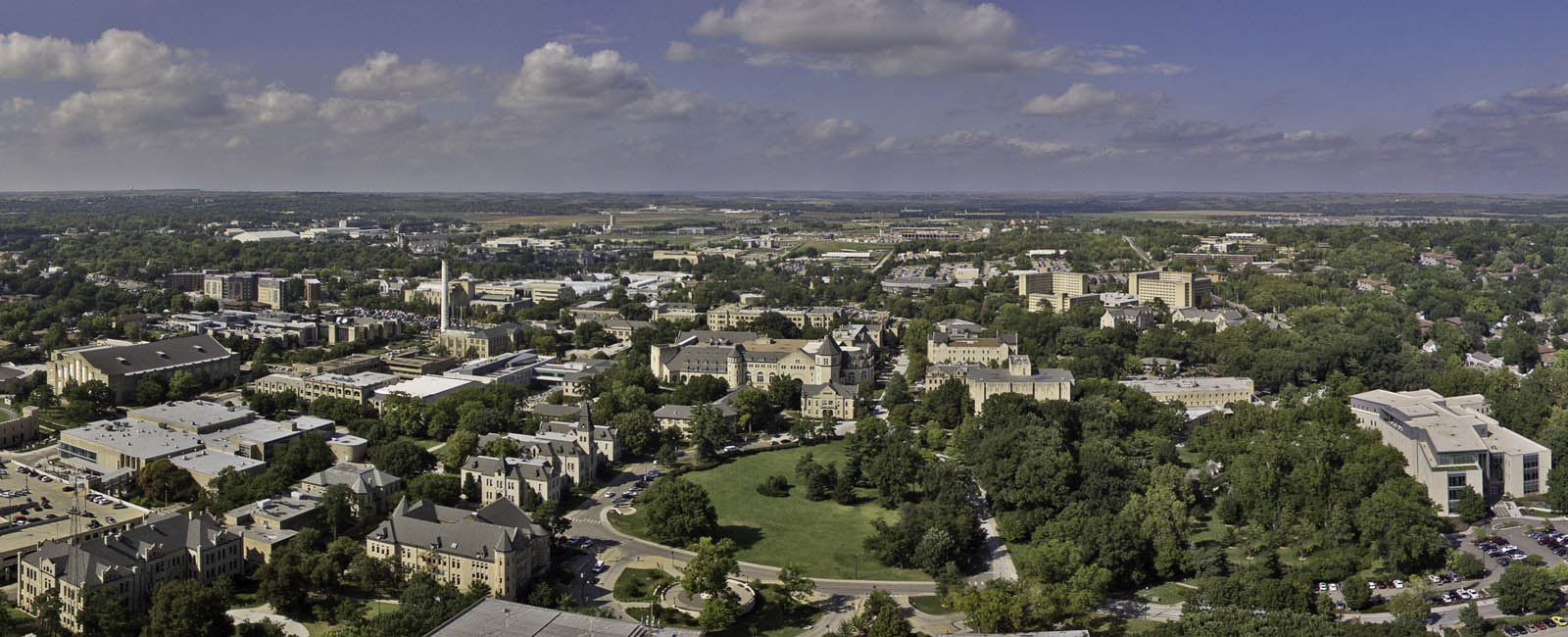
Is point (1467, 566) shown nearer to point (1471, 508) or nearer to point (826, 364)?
point (1471, 508)

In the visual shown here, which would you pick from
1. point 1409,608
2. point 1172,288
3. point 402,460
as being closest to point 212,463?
point 402,460

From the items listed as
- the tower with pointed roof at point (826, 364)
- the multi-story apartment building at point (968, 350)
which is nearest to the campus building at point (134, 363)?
the tower with pointed roof at point (826, 364)

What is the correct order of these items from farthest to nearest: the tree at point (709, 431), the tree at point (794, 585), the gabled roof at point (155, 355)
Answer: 1. the gabled roof at point (155, 355)
2. the tree at point (709, 431)
3. the tree at point (794, 585)

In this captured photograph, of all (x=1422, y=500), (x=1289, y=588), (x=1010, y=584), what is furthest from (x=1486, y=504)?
(x=1010, y=584)

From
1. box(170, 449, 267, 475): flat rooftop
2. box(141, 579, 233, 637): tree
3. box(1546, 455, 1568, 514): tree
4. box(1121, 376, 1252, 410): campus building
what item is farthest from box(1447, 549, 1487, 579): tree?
box(170, 449, 267, 475): flat rooftop

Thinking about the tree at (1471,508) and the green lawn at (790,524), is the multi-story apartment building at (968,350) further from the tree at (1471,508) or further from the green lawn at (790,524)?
the tree at (1471,508)

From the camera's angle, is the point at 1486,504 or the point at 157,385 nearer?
the point at 1486,504

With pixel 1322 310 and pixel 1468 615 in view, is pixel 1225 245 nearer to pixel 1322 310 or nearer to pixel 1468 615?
pixel 1322 310

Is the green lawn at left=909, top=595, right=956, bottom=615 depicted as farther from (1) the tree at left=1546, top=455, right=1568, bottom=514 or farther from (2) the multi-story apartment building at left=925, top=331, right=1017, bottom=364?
(2) the multi-story apartment building at left=925, top=331, right=1017, bottom=364
